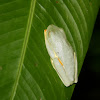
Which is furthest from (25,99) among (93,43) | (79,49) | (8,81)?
(93,43)

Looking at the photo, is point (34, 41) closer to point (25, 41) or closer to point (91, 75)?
point (25, 41)

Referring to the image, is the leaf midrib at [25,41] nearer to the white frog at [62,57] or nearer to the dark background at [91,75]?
the white frog at [62,57]

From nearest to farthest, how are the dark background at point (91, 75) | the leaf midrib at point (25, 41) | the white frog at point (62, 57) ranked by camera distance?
the leaf midrib at point (25, 41), the white frog at point (62, 57), the dark background at point (91, 75)

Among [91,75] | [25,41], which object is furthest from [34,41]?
[91,75]

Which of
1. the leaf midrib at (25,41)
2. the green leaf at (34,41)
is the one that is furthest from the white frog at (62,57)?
the leaf midrib at (25,41)

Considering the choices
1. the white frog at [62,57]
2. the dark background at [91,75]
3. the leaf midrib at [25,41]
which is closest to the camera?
the leaf midrib at [25,41]

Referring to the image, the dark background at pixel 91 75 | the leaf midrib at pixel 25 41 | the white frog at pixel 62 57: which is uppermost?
the leaf midrib at pixel 25 41
